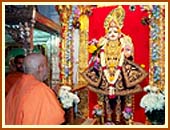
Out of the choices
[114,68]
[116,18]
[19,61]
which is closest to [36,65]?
[19,61]

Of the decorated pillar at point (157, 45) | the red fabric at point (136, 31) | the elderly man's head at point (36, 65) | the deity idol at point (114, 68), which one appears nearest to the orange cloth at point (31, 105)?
the elderly man's head at point (36, 65)

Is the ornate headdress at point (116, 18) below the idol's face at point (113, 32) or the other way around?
the other way around

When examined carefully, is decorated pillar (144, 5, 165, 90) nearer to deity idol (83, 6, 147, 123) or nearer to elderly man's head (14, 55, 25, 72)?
deity idol (83, 6, 147, 123)

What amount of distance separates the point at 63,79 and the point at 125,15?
58cm

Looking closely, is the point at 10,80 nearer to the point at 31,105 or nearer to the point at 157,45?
the point at 31,105

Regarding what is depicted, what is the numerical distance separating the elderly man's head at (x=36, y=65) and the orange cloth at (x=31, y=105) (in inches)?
1.5

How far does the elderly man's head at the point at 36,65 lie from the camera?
201cm

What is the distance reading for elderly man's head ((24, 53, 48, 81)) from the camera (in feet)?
6.59

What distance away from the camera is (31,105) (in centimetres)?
192

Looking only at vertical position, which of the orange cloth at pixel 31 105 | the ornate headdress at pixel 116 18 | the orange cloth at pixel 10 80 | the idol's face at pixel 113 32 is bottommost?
the orange cloth at pixel 31 105

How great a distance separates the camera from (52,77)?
2.14m

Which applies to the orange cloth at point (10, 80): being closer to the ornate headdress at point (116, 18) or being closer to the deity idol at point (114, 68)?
the deity idol at point (114, 68)

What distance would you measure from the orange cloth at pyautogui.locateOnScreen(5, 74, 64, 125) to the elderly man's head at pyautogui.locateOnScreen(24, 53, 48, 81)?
4 centimetres

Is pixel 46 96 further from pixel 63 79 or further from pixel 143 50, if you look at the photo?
pixel 143 50
